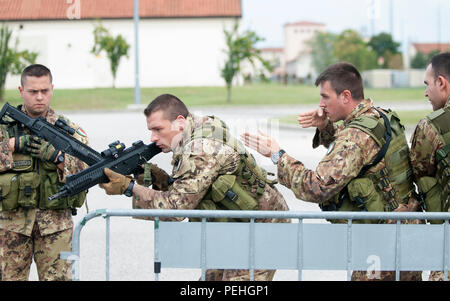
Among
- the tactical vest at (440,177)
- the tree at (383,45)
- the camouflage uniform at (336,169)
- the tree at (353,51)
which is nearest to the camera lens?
the camouflage uniform at (336,169)

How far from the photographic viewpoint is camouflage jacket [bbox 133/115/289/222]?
352cm

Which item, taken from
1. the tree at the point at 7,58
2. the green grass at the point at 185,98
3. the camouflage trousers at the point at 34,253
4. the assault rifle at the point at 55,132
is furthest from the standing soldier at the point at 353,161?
the tree at the point at 7,58

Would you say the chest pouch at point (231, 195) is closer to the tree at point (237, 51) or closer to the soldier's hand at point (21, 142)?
the soldier's hand at point (21, 142)

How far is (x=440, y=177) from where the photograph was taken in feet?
12.7

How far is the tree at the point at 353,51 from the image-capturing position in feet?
250

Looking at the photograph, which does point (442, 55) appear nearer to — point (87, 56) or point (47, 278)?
point (47, 278)

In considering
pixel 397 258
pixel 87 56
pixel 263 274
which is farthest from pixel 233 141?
pixel 87 56

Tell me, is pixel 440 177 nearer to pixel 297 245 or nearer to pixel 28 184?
pixel 297 245

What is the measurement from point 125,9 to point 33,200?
169ft

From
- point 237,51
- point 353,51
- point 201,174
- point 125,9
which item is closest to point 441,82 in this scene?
point 201,174

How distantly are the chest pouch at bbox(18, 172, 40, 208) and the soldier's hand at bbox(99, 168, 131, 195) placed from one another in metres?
0.85

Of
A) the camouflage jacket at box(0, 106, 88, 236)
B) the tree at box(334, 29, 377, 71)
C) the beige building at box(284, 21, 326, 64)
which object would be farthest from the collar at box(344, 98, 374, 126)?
the beige building at box(284, 21, 326, 64)

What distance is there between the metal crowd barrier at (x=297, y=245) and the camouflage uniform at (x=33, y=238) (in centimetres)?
115
